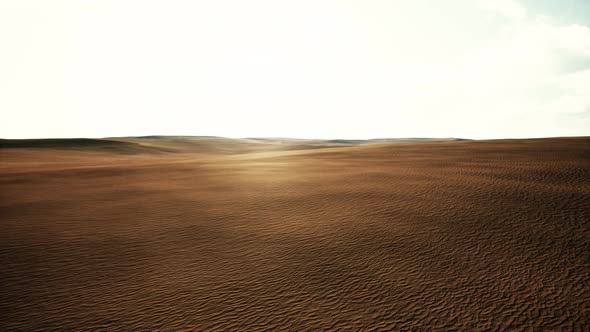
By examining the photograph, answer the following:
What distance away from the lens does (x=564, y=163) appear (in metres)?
14.5

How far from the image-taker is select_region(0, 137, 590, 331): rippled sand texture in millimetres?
5234

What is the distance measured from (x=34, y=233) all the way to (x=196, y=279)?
6.01 metres

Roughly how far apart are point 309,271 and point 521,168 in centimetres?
1327

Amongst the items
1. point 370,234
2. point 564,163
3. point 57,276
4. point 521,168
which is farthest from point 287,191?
point 564,163

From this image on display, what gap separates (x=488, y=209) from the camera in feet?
30.9

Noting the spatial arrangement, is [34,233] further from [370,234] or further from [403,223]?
[403,223]

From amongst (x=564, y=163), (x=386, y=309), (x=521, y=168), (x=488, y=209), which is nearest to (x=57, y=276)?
(x=386, y=309)

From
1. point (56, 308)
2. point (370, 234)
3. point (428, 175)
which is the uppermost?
point (428, 175)

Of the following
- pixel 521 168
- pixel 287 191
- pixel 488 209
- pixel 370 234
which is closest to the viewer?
pixel 370 234

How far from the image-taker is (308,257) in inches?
282

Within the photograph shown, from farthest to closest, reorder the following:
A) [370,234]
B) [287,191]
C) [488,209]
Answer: [287,191]
[488,209]
[370,234]

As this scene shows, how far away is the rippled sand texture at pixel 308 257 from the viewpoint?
17.2 ft

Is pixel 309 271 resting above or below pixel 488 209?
below

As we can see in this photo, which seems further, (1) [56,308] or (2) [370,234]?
(2) [370,234]
